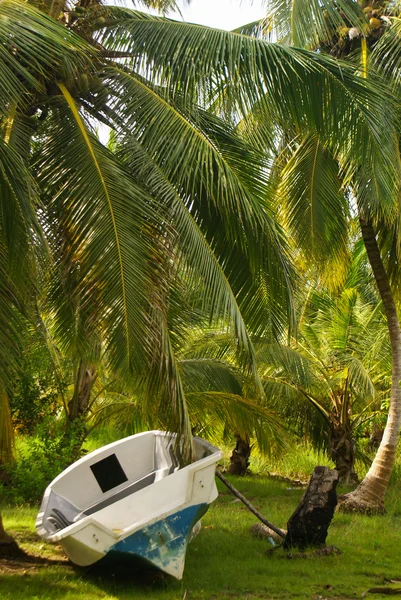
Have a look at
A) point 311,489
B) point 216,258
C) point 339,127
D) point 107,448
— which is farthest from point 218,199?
point 107,448

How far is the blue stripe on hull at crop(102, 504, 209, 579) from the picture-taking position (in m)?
7.54

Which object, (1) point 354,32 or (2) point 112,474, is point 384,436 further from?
(1) point 354,32

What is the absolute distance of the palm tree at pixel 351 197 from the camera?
37.3ft

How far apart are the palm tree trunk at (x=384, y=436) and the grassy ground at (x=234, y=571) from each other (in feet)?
1.51

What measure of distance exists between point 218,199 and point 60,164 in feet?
5.28

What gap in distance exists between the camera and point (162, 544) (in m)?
7.72

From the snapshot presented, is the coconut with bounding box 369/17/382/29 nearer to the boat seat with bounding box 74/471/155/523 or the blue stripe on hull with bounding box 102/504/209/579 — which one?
the boat seat with bounding box 74/471/155/523

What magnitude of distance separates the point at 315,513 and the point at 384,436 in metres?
3.29

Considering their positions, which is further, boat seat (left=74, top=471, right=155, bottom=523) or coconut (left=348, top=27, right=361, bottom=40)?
coconut (left=348, top=27, right=361, bottom=40)

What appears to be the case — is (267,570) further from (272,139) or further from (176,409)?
(272,139)

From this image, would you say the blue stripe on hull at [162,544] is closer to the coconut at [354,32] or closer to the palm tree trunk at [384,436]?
the palm tree trunk at [384,436]

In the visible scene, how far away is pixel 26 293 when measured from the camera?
6762mm

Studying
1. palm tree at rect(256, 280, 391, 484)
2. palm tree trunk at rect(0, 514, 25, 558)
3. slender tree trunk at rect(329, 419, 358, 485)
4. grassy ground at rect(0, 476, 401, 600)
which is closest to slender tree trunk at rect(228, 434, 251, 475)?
palm tree at rect(256, 280, 391, 484)

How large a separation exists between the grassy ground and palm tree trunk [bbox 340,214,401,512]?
1.51 ft
